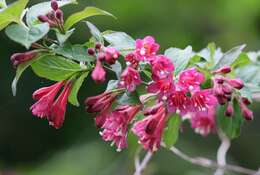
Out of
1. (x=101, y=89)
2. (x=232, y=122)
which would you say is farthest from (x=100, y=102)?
(x=101, y=89)

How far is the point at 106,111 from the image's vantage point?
1.47 m

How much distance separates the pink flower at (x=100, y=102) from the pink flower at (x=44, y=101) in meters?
0.14

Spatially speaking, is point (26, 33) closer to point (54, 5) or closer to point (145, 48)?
point (54, 5)

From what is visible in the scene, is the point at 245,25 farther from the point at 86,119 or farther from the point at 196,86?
the point at 196,86

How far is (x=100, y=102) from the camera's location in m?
1.42

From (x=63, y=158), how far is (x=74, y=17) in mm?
3513

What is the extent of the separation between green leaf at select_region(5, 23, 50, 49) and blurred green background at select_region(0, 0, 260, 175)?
112 inches

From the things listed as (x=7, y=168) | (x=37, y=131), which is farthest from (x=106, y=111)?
(x=37, y=131)

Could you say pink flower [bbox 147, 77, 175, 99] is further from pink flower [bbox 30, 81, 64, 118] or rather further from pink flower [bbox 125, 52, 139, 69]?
pink flower [bbox 30, 81, 64, 118]

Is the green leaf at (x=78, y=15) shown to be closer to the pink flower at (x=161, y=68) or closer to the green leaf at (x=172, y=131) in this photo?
the pink flower at (x=161, y=68)

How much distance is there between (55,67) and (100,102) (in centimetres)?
15

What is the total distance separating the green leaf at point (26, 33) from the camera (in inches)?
49.1

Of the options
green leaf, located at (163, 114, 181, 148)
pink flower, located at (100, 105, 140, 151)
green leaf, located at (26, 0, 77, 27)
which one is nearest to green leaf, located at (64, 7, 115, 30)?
green leaf, located at (26, 0, 77, 27)

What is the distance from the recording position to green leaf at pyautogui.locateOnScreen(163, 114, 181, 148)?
184cm
